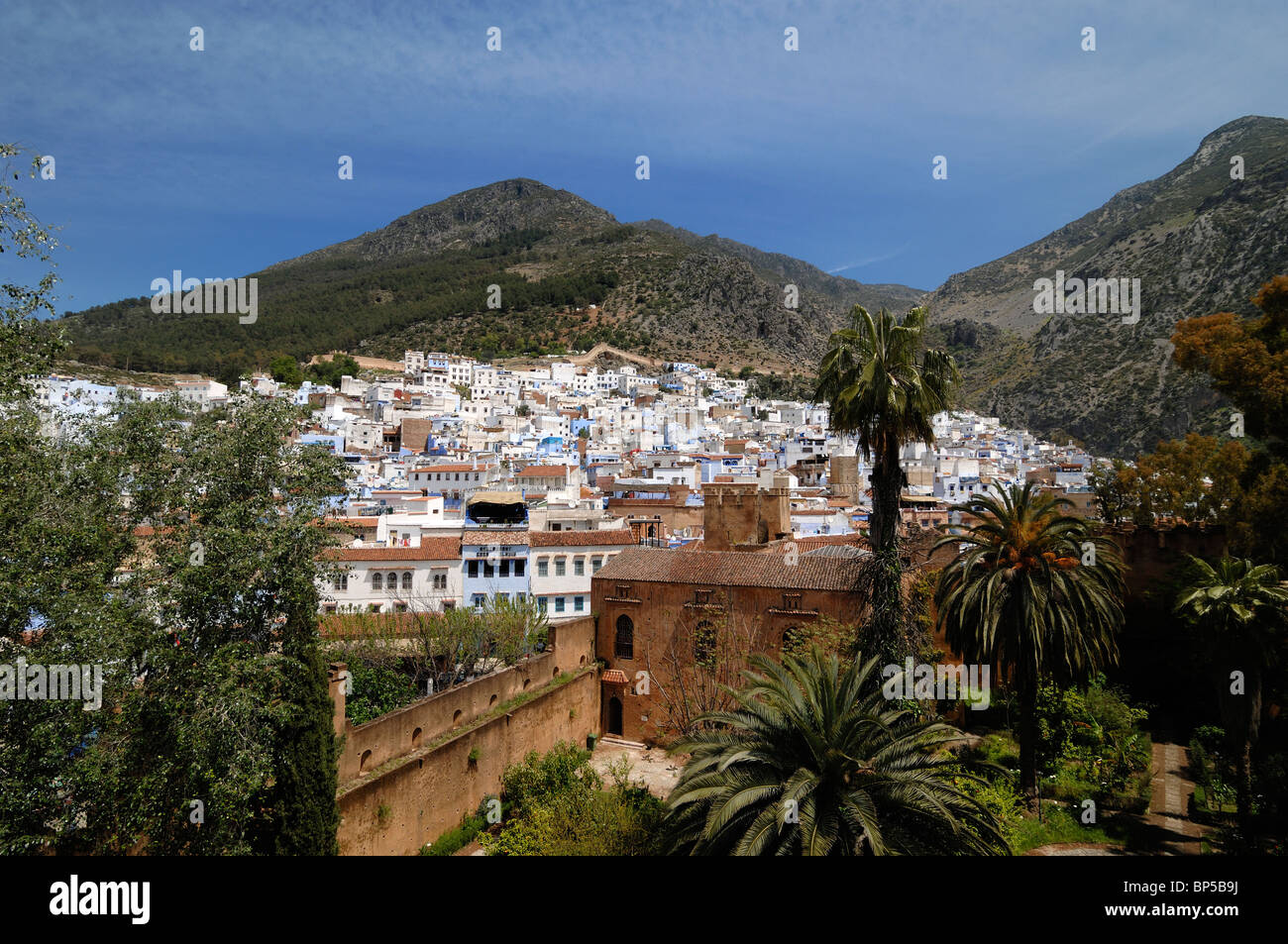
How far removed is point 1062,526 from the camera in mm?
14055

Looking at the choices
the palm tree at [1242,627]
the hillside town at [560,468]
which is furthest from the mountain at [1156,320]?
the palm tree at [1242,627]

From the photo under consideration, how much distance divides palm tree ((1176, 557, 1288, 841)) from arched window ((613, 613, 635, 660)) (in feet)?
48.1

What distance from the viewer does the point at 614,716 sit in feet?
78.9

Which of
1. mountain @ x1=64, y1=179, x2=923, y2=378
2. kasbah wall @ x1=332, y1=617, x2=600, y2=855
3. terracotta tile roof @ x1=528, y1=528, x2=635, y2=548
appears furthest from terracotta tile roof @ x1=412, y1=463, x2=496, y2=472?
mountain @ x1=64, y1=179, x2=923, y2=378

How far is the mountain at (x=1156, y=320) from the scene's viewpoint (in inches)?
3135

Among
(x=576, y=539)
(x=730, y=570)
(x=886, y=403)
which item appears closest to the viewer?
(x=886, y=403)

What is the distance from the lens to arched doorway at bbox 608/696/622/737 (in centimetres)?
2394

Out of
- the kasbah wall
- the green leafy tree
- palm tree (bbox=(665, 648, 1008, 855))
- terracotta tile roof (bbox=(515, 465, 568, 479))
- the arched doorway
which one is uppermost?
the green leafy tree

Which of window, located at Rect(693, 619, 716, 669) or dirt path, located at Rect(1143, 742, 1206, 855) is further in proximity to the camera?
window, located at Rect(693, 619, 716, 669)

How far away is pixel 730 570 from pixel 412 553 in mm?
13781

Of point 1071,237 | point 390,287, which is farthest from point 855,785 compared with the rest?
point 1071,237

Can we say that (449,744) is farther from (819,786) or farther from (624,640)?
(819,786)

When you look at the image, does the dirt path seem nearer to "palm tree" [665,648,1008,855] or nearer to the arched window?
"palm tree" [665,648,1008,855]

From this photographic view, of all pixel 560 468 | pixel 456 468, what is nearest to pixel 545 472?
pixel 560 468
